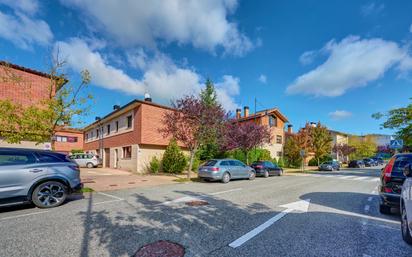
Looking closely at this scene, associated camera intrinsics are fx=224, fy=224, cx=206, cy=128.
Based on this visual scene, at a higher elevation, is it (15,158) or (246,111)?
(246,111)

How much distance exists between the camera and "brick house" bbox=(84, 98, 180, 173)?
1992 centimetres

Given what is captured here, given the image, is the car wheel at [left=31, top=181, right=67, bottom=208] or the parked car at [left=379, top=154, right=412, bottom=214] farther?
the car wheel at [left=31, top=181, right=67, bottom=208]

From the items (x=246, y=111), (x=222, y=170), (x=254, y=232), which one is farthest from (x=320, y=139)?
(x=254, y=232)

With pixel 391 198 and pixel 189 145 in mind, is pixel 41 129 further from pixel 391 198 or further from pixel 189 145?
pixel 391 198

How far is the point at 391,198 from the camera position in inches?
230

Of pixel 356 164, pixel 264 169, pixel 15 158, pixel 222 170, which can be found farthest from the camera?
pixel 356 164

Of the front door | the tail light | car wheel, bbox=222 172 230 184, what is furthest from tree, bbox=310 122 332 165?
the tail light

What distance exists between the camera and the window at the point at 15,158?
20.8 ft

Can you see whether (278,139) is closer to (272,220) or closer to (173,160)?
(173,160)

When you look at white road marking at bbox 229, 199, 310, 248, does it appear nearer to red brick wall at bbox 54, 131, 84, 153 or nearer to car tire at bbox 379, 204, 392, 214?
car tire at bbox 379, 204, 392, 214

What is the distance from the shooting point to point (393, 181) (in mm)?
5863

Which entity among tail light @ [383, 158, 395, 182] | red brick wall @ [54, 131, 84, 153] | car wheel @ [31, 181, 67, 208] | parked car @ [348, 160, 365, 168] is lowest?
parked car @ [348, 160, 365, 168]

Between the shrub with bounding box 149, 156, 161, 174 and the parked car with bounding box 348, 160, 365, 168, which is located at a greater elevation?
the shrub with bounding box 149, 156, 161, 174

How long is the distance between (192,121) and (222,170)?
3.92 metres
